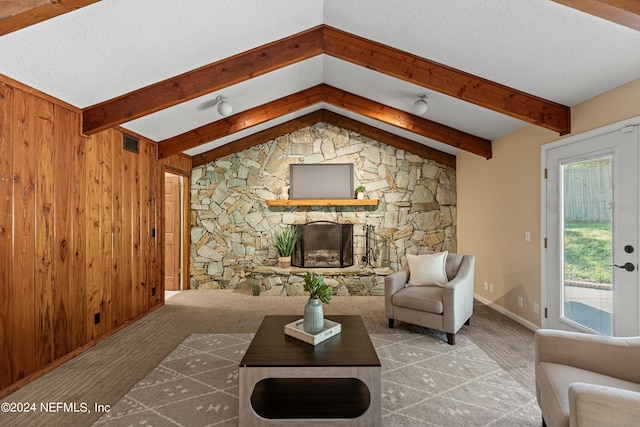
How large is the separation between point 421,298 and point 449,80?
2206 millimetres

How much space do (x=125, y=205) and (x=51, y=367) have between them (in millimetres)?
1866

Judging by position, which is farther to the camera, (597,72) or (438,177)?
(438,177)

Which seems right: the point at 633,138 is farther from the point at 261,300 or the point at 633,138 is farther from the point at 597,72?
the point at 261,300

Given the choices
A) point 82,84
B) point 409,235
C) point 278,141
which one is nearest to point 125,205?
point 82,84

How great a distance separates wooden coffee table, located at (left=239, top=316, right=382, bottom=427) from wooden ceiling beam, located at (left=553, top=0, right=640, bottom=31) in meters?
2.36

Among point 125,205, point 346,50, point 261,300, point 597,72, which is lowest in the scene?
point 261,300

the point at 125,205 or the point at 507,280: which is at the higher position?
the point at 125,205

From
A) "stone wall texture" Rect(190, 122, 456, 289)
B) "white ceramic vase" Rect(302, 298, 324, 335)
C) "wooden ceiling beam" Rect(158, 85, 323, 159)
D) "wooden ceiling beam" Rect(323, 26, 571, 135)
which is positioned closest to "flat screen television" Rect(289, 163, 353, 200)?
"stone wall texture" Rect(190, 122, 456, 289)

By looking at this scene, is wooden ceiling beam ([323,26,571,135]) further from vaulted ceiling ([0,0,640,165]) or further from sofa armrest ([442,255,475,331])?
sofa armrest ([442,255,475,331])

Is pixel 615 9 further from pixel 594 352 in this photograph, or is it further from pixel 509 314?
pixel 509 314

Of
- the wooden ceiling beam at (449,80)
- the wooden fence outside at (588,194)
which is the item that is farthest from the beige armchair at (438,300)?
the wooden ceiling beam at (449,80)

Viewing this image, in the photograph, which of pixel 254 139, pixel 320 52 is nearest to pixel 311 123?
pixel 254 139

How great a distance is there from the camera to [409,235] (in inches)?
246

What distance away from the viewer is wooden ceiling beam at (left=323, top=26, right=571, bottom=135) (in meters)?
3.44
